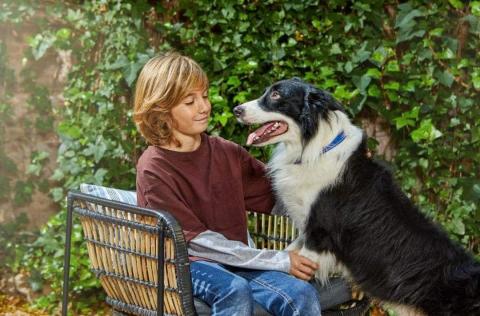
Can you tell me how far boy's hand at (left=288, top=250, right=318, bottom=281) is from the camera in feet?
8.36

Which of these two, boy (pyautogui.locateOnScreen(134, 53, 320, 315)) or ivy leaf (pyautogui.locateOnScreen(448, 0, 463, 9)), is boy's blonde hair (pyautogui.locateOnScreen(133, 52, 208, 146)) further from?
ivy leaf (pyautogui.locateOnScreen(448, 0, 463, 9))

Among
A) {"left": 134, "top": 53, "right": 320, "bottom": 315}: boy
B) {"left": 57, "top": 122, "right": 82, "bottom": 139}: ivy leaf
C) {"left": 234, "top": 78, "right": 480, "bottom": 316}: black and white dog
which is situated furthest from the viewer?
{"left": 57, "top": 122, "right": 82, "bottom": 139}: ivy leaf

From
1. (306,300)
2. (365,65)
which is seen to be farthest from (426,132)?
(306,300)

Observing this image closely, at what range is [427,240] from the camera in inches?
103

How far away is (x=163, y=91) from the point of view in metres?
2.58

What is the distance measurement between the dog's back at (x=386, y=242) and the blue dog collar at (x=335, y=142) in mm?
72

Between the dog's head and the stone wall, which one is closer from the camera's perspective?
the dog's head

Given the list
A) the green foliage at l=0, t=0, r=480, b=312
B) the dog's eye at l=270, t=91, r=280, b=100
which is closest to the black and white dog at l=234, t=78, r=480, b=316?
the dog's eye at l=270, t=91, r=280, b=100

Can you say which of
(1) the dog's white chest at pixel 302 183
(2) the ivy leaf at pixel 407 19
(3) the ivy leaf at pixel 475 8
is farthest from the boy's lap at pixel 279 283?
(3) the ivy leaf at pixel 475 8

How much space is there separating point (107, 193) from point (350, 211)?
2.78 ft

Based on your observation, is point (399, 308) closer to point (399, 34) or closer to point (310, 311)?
point (310, 311)

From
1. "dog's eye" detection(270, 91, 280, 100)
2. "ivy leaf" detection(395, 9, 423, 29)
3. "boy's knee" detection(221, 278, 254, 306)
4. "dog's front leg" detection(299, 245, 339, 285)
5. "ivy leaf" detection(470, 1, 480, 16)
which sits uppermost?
"ivy leaf" detection(470, 1, 480, 16)

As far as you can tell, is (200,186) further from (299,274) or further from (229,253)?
(299,274)

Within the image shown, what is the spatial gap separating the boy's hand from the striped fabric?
630 mm
